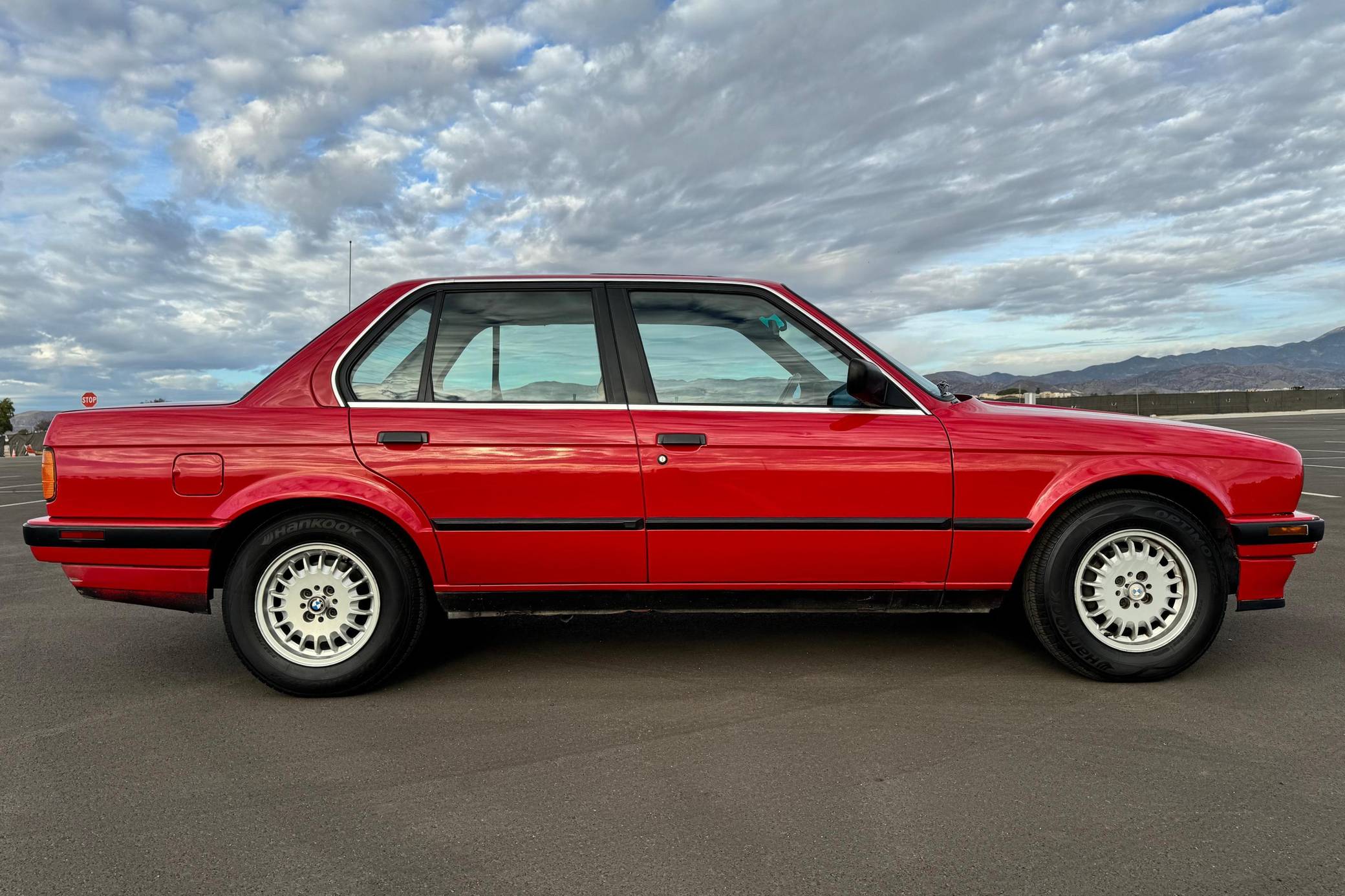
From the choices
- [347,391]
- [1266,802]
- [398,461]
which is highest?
[347,391]

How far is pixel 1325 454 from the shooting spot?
54.2 ft

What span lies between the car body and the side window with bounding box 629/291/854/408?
0.6 inches

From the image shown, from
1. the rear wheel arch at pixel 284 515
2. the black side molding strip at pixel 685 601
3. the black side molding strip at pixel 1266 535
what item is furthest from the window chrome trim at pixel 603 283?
the black side molding strip at pixel 1266 535

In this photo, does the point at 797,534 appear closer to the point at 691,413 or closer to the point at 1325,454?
the point at 691,413

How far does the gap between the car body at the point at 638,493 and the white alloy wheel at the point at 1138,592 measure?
0.5 inches

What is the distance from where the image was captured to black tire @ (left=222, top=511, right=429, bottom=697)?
3.54 m

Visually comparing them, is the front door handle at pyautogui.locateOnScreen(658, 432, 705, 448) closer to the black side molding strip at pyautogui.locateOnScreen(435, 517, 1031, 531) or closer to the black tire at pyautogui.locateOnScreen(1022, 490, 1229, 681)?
the black side molding strip at pyautogui.locateOnScreen(435, 517, 1031, 531)

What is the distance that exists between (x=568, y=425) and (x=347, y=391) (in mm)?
952

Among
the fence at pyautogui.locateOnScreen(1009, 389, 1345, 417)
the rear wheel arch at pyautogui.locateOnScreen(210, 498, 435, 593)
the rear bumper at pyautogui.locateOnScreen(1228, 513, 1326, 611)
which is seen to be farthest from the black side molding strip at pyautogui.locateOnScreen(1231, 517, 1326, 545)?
the fence at pyautogui.locateOnScreen(1009, 389, 1345, 417)

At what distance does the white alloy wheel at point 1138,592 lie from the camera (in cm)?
361

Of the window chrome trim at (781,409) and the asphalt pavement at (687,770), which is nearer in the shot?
the asphalt pavement at (687,770)

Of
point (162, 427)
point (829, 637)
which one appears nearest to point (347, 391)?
point (162, 427)

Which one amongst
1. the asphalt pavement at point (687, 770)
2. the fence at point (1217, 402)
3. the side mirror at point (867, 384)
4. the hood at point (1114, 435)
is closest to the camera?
the asphalt pavement at point (687, 770)

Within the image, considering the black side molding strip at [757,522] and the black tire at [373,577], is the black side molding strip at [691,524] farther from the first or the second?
the black tire at [373,577]
